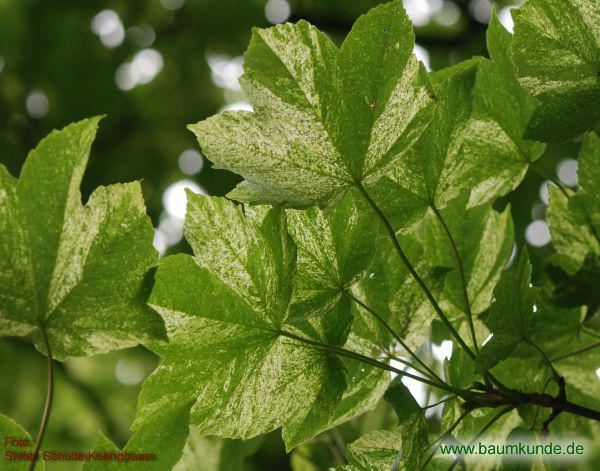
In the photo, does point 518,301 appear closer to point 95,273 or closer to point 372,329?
point 372,329

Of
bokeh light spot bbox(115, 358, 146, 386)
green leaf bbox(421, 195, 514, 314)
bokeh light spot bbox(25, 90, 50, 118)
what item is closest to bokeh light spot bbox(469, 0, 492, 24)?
bokeh light spot bbox(25, 90, 50, 118)

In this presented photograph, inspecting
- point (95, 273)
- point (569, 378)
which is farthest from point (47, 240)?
point (569, 378)

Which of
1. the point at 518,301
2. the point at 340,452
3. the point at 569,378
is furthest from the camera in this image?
the point at 340,452

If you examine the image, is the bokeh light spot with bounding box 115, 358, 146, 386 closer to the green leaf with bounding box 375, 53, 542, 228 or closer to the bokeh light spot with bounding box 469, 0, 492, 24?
the bokeh light spot with bounding box 469, 0, 492, 24

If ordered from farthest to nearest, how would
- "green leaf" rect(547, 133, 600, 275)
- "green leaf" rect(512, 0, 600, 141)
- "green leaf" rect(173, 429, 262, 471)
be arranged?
"green leaf" rect(173, 429, 262, 471) < "green leaf" rect(547, 133, 600, 275) < "green leaf" rect(512, 0, 600, 141)

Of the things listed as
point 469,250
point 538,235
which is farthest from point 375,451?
point 538,235
